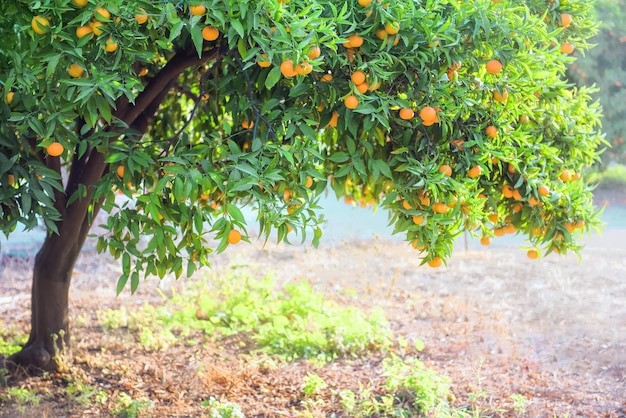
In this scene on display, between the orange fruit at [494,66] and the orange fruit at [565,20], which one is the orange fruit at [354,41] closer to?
the orange fruit at [494,66]

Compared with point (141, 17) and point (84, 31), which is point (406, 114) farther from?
point (84, 31)

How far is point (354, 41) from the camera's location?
2.38 m

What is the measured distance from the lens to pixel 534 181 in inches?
109

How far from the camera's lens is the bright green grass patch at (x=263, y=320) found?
463 cm

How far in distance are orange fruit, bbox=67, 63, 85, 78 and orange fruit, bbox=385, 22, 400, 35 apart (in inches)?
42.6

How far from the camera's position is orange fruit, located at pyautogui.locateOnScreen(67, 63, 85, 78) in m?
2.26

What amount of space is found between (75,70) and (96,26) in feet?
0.59

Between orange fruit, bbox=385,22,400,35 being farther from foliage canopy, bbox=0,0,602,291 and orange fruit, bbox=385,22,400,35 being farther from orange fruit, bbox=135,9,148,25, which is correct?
orange fruit, bbox=135,9,148,25

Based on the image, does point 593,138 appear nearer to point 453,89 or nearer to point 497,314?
point 453,89

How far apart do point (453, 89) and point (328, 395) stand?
205cm

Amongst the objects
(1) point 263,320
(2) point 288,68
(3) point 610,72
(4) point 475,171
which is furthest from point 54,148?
(3) point 610,72

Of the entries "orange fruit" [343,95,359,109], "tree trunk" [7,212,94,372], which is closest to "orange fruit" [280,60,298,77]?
"orange fruit" [343,95,359,109]

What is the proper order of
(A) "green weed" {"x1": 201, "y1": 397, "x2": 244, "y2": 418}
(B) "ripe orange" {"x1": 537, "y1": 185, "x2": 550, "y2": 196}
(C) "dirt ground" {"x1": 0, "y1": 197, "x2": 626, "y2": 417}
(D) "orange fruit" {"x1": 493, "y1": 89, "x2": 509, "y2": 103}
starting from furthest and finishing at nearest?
(C) "dirt ground" {"x1": 0, "y1": 197, "x2": 626, "y2": 417}
(A) "green weed" {"x1": 201, "y1": 397, "x2": 244, "y2": 418}
(B) "ripe orange" {"x1": 537, "y1": 185, "x2": 550, "y2": 196}
(D) "orange fruit" {"x1": 493, "y1": 89, "x2": 509, "y2": 103}

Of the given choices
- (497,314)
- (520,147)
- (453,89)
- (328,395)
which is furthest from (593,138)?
(497,314)
